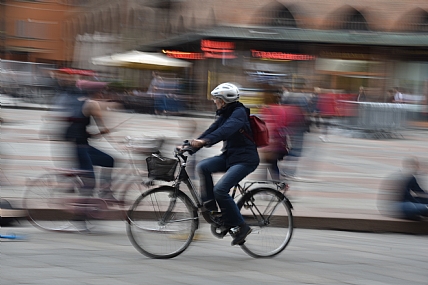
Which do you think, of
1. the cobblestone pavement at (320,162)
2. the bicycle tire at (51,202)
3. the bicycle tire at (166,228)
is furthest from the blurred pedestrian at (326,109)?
the bicycle tire at (166,228)

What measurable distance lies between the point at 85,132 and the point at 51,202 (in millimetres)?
836

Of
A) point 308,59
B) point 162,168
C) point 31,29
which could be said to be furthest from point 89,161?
point 31,29

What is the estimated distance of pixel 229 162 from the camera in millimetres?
6977

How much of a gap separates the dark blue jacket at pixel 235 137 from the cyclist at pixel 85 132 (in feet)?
5.83

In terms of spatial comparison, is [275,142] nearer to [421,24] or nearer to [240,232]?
[240,232]

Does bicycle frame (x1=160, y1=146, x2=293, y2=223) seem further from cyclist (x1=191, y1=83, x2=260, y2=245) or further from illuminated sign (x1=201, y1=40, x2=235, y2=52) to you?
illuminated sign (x1=201, y1=40, x2=235, y2=52)

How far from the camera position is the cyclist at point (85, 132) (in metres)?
8.21

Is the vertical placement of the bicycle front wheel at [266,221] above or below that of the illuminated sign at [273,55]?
above

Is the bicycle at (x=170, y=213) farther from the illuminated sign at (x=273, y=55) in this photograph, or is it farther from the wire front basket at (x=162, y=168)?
the illuminated sign at (x=273, y=55)

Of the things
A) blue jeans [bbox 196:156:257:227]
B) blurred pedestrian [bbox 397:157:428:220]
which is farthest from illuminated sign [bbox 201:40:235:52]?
blue jeans [bbox 196:156:257:227]

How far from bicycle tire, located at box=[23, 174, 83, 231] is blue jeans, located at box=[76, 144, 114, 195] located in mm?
124

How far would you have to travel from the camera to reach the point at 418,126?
27328 mm

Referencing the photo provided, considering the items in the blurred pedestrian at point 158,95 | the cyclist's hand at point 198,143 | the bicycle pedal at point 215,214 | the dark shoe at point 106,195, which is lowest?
the blurred pedestrian at point 158,95

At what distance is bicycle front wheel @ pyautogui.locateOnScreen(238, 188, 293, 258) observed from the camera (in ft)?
23.7
